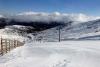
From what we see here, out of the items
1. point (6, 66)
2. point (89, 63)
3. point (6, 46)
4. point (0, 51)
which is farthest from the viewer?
point (6, 46)

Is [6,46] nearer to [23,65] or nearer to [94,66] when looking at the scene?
[23,65]

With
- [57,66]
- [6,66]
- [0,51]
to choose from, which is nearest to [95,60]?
[57,66]

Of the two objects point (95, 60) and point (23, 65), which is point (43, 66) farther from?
point (95, 60)

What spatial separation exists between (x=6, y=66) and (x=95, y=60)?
255 inches

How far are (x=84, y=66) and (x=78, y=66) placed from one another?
1.32 ft

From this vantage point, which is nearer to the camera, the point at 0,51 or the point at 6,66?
the point at 6,66

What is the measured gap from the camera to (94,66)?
557 inches

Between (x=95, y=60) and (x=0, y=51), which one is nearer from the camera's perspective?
(x=95, y=60)

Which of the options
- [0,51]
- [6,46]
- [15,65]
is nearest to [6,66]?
[15,65]

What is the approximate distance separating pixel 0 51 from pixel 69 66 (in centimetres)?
984

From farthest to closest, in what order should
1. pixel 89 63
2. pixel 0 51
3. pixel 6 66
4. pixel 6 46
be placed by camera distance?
pixel 6 46 → pixel 0 51 → pixel 89 63 → pixel 6 66

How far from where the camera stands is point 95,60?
16.0 meters

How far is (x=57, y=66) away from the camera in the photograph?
14.1 meters

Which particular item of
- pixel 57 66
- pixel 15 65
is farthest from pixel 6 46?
pixel 57 66
